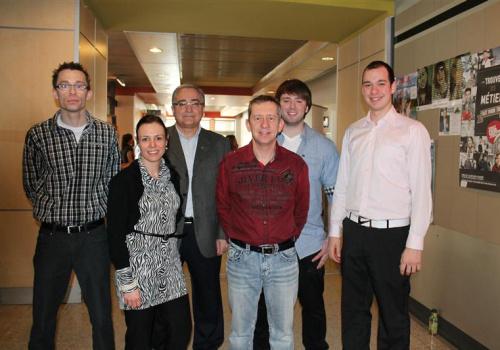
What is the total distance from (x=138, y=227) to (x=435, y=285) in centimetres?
264

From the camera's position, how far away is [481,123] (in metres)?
2.79

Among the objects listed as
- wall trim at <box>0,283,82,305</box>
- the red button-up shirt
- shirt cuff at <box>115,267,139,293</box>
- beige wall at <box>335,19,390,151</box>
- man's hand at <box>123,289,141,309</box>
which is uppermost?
beige wall at <box>335,19,390,151</box>

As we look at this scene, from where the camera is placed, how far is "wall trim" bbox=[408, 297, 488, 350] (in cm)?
293

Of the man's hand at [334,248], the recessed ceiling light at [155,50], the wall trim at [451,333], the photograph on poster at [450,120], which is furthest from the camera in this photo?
the recessed ceiling light at [155,50]

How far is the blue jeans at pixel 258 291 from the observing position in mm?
2025

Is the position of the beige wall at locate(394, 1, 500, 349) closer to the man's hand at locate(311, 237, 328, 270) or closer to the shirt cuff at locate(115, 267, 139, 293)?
the man's hand at locate(311, 237, 328, 270)

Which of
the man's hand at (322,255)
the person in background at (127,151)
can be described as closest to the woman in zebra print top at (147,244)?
the man's hand at (322,255)

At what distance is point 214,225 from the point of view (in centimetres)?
253

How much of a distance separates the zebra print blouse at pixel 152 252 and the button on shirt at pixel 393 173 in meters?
1.06

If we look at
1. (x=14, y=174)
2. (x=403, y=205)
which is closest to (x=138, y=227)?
(x=403, y=205)

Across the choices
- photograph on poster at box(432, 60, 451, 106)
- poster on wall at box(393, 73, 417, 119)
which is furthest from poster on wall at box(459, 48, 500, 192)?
poster on wall at box(393, 73, 417, 119)

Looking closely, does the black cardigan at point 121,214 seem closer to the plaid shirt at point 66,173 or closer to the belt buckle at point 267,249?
the plaid shirt at point 66,173

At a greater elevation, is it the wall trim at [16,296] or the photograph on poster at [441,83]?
the photograph on poster at [441,83]

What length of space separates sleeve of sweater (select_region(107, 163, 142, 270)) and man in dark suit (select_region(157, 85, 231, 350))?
1.69ft
